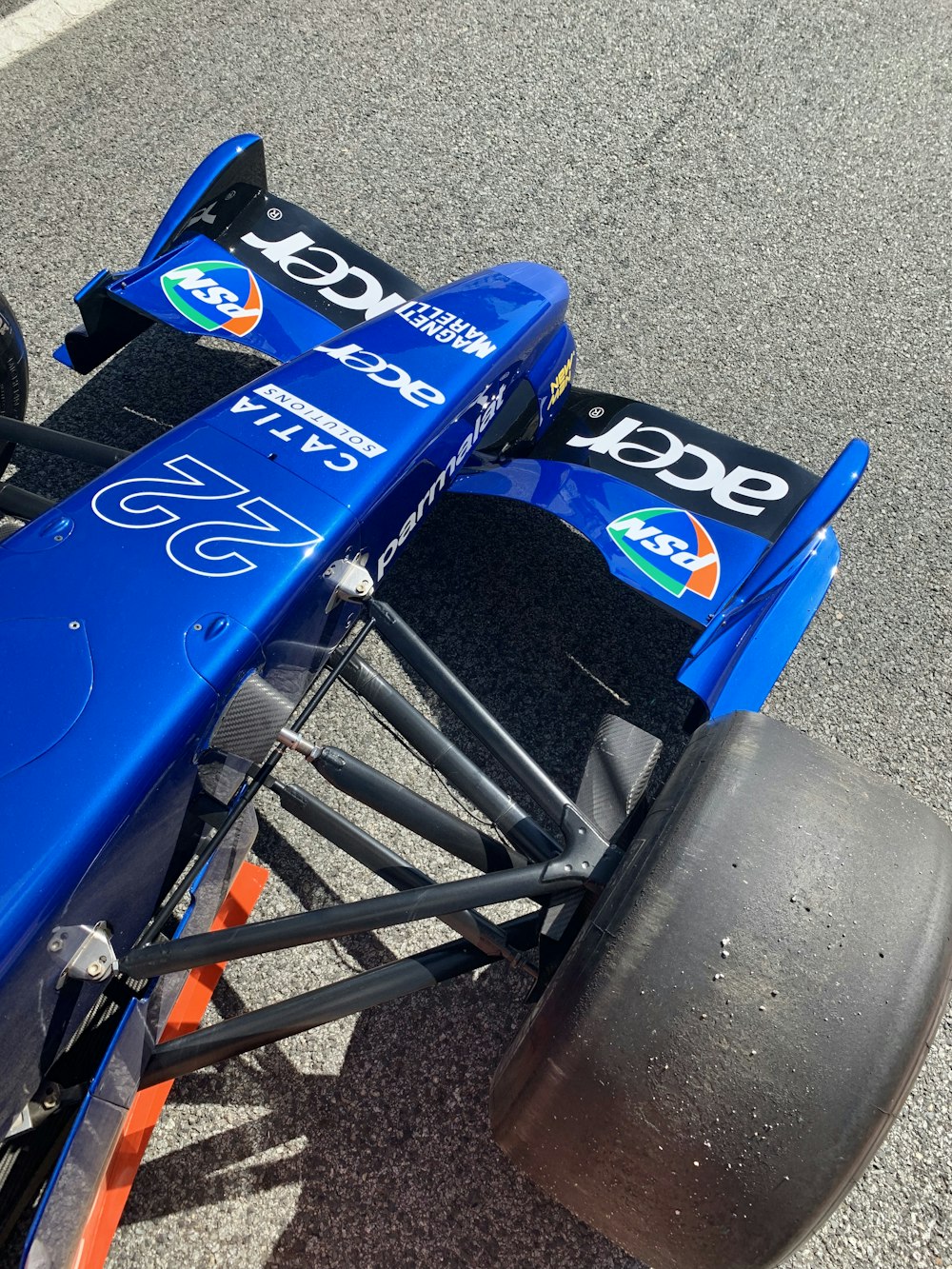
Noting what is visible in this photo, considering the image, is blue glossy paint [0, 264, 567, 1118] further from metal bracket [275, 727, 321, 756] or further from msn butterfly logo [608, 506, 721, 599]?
msn butterfly logo [608, 506, 721, 599]

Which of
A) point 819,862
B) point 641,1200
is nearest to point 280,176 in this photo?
point 819,862

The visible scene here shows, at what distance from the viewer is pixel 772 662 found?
220cm

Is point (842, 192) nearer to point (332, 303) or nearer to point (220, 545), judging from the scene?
point (332, 303)

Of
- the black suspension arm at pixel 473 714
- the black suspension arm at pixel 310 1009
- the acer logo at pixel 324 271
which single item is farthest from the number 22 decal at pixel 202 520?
the acer logo at pixel 324 271

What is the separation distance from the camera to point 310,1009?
5.78 ft

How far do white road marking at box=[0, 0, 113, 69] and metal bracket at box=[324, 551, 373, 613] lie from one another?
386 cm

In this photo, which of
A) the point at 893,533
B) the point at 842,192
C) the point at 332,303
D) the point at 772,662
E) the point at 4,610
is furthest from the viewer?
the point at 842,192

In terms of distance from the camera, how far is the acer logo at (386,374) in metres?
2.30

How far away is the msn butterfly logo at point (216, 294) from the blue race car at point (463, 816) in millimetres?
16

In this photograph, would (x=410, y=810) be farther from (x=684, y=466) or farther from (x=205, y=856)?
(x=684, y=466)

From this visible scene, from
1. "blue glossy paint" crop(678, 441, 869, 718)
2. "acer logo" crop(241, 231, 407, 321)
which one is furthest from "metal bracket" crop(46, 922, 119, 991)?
"acer logo" crop(241, 231, 407, 321)

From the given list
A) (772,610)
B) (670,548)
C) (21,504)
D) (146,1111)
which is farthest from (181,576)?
(772,610)

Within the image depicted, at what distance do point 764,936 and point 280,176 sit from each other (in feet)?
12.2

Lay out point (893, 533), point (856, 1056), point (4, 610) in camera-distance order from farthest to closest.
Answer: point (893, 533) < point (4, 610) < point (856, 1056)
